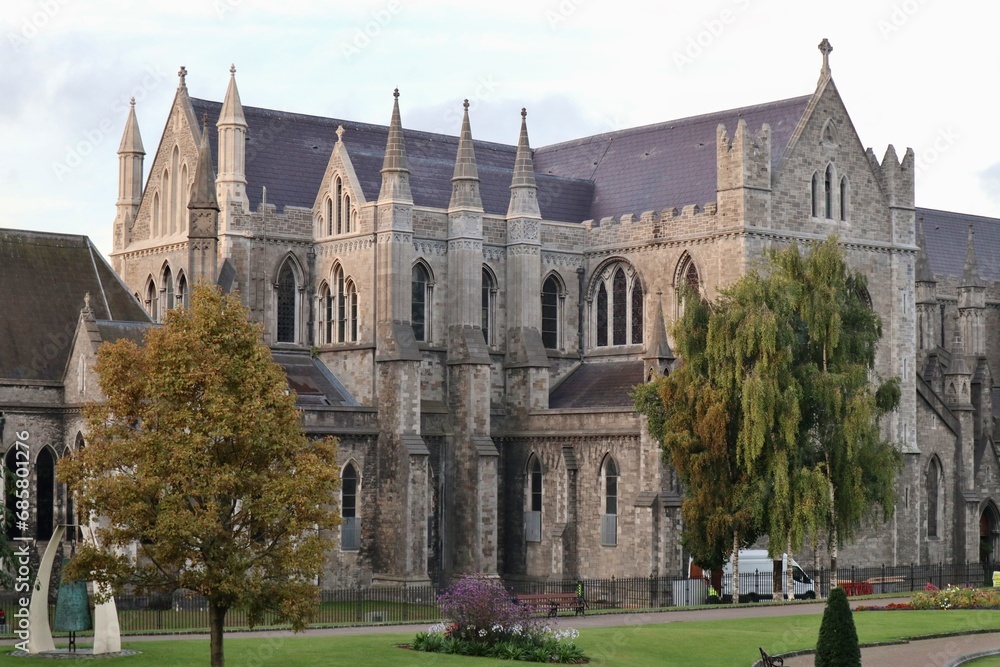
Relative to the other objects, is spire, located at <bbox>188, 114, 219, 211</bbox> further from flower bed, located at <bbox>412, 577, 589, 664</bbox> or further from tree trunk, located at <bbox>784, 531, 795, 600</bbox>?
flower bed, located at <bbox>412, 577, 589, 664</bbox>

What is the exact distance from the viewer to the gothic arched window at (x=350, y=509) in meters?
58.5

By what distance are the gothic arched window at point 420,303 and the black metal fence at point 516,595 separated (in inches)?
390

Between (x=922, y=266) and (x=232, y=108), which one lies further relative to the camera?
(x=922, y=266)

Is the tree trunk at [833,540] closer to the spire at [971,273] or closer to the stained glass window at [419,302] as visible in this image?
the stained glass window at [419,302]

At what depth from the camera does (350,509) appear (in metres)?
58.8

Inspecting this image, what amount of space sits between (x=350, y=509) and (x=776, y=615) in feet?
56.2

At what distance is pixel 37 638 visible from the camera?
3512 centimetres

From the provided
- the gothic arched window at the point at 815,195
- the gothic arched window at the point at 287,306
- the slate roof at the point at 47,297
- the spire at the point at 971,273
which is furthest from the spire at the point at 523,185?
the spire at the point at 971,273

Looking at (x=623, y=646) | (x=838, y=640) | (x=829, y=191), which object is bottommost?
(x=623, y=646)

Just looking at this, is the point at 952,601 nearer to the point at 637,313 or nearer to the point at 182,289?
the point at 637,313

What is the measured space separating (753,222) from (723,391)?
31.7 ft

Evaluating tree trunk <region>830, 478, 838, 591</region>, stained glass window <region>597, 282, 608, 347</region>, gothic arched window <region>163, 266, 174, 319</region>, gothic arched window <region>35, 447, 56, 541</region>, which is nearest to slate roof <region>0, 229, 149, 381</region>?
gothic arched window <region>35, 447, 56, 541</region>

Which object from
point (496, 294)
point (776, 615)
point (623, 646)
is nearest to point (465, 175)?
point (496, 294)

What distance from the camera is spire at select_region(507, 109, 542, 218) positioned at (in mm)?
64125
